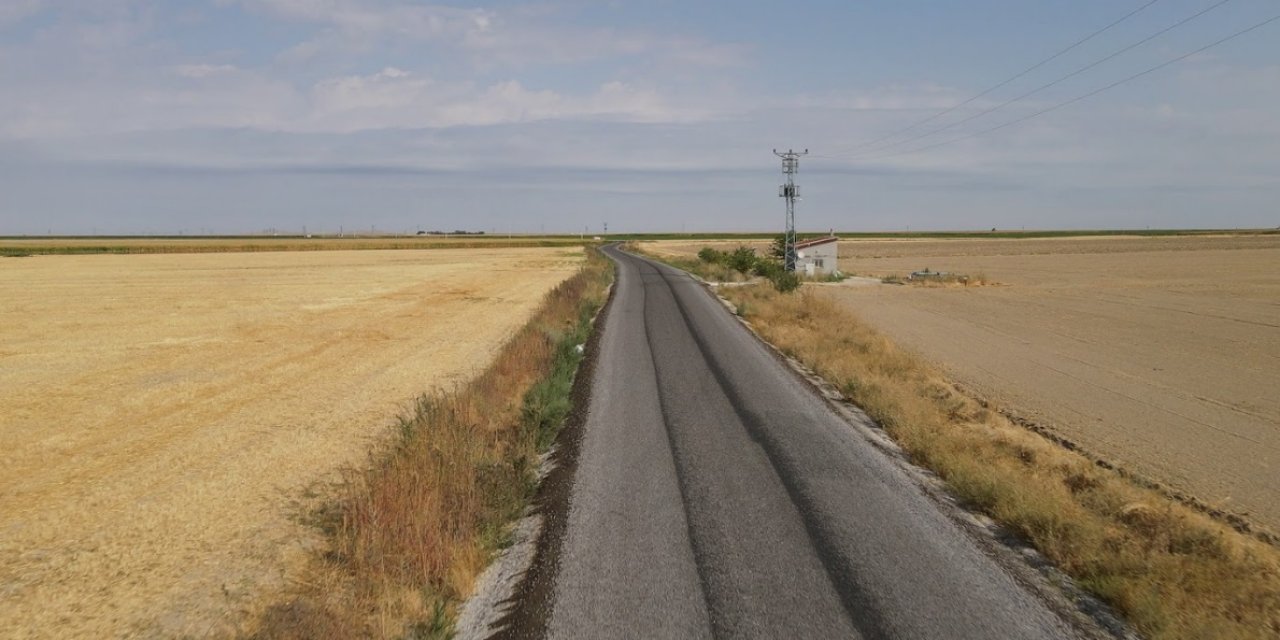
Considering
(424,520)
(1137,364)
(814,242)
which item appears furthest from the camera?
(814,242)

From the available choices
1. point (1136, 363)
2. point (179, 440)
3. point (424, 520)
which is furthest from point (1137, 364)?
point (179, 440)

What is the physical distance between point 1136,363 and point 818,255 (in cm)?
4236

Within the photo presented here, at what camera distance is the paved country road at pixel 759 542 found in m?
5.79

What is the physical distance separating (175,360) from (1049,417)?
2078 centimetres

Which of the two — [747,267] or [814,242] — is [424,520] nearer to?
[747,267]

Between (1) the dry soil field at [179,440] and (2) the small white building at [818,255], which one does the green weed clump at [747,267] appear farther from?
(1) the dry soil field at [179,440]

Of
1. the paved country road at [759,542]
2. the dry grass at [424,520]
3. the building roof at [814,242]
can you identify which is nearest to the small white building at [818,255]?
the building roof at [814,242]

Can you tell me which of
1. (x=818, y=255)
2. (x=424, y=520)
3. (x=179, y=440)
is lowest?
(x=179, y=440)

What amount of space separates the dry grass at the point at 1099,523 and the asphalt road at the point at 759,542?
2.19 ft

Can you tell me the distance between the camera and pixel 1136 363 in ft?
67.7

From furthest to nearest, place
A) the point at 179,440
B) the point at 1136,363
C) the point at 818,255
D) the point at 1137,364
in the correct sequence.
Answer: the point at 818,255, the point at 1136,363, the point at 1137,364, the point at 179,440

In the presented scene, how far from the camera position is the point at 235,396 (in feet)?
51.3

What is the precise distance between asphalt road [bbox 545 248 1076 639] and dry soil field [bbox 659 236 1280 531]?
14.7 feet

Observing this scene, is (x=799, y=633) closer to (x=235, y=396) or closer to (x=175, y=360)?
(x=235, y=396)
